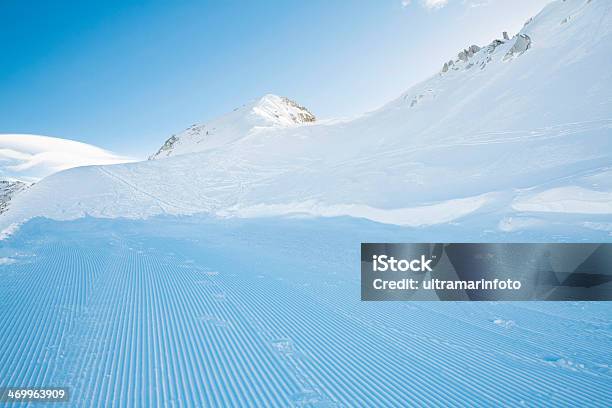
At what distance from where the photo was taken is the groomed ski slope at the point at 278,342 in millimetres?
3594

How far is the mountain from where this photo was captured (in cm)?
4659

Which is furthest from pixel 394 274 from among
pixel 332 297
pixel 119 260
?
pixel 119 260

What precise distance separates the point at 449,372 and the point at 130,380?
11.6 feet

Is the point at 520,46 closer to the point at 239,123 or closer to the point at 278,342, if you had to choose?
the point at 278,342

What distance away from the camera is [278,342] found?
461cm

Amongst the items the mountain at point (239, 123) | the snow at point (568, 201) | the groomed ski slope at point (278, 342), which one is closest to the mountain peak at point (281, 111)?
the mountain at point (239, 123)

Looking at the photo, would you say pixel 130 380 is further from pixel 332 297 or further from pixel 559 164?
pixel 559 164

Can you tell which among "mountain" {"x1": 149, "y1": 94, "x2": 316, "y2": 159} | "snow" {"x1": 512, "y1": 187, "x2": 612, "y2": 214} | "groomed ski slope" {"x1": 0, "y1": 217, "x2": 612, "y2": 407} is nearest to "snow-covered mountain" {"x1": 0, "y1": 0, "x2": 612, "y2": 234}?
"snow" {"x1": 512, "y1": 187, "x2": 612, "y2": 214}

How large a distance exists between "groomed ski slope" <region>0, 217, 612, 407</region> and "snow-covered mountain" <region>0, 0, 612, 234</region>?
5636mm

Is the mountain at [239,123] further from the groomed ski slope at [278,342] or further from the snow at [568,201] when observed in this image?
the groomed ski slope at [278,342]

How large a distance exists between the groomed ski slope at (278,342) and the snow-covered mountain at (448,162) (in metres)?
5.64

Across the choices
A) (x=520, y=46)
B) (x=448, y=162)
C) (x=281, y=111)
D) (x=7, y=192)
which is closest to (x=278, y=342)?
(x=448, y=162)

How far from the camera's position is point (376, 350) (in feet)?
14.5

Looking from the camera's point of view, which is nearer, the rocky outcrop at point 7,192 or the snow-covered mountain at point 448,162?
the snow-covered mountain at point 448,162
